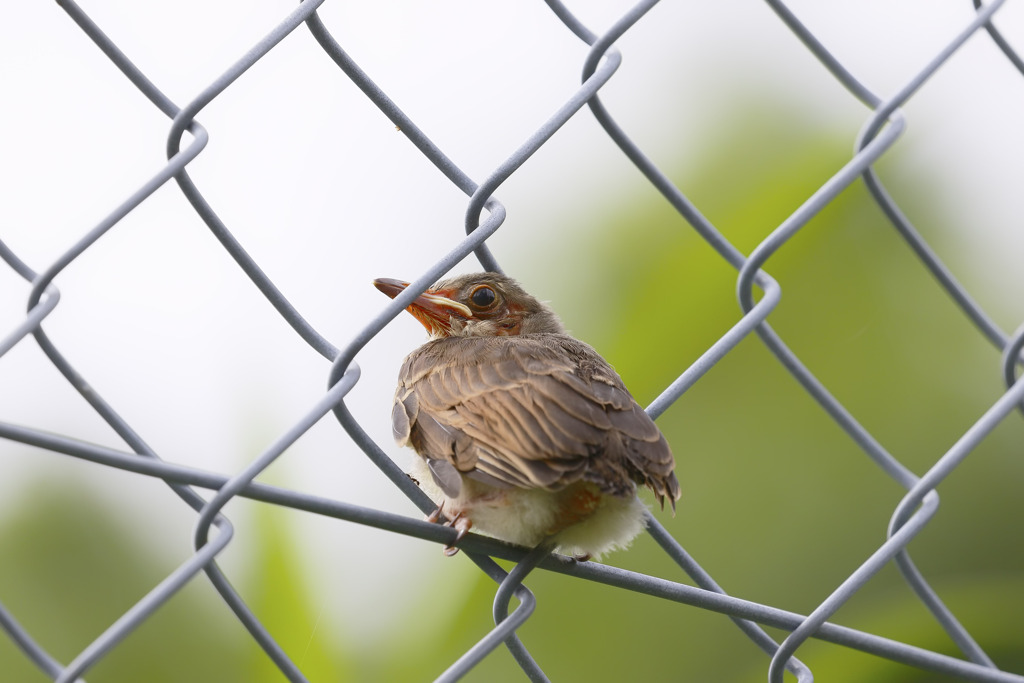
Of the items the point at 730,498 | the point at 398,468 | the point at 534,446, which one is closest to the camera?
the point at 398,468

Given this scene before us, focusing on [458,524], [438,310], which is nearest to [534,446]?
[458,524]

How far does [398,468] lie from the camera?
1696 mm

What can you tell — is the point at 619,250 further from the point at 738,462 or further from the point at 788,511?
the point at 788,511

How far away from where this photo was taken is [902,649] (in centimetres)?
186

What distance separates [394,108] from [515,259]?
8.92 feet

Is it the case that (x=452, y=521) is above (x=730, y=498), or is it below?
above

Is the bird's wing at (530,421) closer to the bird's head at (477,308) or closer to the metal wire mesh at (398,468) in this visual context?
the metal wire mesh at (398,468)

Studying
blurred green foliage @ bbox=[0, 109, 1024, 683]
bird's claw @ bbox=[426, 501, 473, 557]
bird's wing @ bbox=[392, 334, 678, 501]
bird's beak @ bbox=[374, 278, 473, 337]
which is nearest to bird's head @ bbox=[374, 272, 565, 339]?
bird's beak @ bbox=[374, 278, 473, 337]

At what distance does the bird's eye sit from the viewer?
2.95 meters

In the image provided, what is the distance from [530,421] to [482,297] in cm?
98

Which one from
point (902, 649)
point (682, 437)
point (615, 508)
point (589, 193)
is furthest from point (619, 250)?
point (902, 649)

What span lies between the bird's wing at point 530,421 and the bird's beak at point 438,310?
0.43 m

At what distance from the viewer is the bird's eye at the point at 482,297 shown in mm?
2947

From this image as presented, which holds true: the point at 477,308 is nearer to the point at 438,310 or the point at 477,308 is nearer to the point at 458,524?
the point at 438,310
